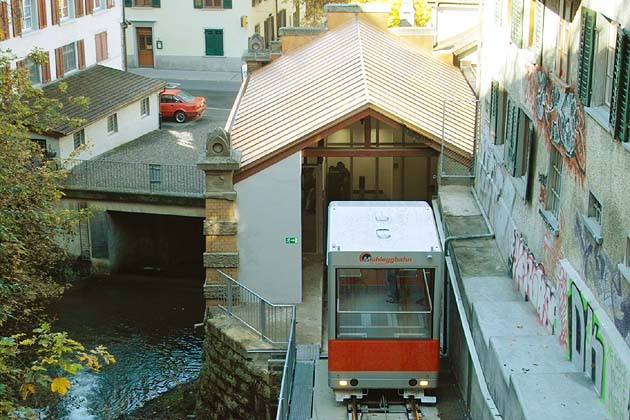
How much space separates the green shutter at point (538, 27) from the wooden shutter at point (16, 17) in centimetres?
2298

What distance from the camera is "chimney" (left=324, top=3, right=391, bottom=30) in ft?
128

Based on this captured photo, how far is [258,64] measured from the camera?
3875cm

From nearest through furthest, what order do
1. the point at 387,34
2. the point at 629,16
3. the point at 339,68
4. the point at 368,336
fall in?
the point at 629,16 → the point at 368,336 → the point at 339,68 → the point at 387,34

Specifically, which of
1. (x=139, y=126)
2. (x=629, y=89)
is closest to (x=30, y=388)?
(x=629, y=89)

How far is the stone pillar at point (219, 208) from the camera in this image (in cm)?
2634

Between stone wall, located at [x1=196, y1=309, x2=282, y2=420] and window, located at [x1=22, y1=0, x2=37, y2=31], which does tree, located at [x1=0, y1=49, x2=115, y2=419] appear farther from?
window, located at [x1=22, y1=0, x2=37, y2=31]

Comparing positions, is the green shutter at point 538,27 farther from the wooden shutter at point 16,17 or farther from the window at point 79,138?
the window at point 79,138

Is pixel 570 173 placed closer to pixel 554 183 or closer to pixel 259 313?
pixel 554 183

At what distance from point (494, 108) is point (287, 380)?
852 centimetres

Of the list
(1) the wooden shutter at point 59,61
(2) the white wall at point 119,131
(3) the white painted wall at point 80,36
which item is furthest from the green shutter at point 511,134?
(1) the wooden shutter at point 59,61

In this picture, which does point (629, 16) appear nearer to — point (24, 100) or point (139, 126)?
point (24, 100)

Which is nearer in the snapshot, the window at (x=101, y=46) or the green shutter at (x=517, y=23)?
the green shutter at (x=517, y=23)

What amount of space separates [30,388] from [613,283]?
8.03 m

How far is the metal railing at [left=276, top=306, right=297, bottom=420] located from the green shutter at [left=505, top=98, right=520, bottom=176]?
5641 millimetres
